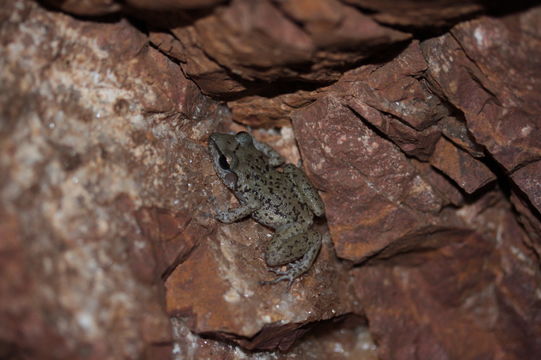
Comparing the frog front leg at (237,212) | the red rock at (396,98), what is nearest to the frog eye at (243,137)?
the frog front leg at (237,212)

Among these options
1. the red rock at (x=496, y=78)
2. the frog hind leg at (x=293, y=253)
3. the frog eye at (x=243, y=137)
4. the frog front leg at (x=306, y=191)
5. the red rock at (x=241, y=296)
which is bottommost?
the red rock at (x=241, y=296)

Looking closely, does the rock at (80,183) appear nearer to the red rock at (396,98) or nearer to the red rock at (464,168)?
the red rock at (396,98)

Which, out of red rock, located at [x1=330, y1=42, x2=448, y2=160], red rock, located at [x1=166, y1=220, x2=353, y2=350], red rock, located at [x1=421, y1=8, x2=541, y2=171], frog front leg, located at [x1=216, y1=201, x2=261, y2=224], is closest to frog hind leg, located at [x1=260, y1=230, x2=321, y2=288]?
red rock, located at [x1=166, y1=220, x2=353, y2=350]

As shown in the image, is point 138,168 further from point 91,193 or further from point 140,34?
point 140,34

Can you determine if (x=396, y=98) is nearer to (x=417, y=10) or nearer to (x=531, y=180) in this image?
(x=417, y=10)

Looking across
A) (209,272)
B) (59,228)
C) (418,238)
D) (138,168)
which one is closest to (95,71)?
(138,168)

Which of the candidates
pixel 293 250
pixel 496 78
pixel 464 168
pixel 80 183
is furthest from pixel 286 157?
pixel 80 183
